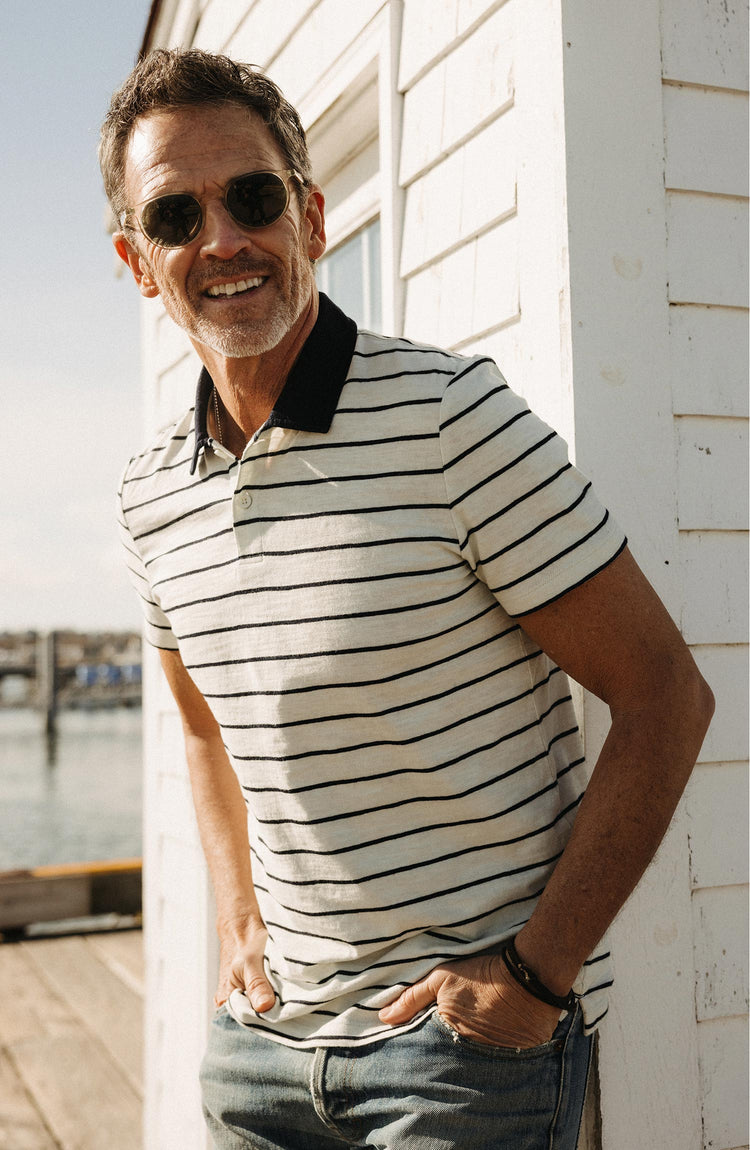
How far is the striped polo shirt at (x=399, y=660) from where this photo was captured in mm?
1118

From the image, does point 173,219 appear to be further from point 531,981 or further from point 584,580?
point 531,981

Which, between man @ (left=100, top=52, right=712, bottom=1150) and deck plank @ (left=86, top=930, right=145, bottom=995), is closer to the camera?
man @ (left=100, top=52, right=712, bottom=1150)

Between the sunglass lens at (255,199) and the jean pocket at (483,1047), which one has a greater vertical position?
the sunglass lens at (255,199)

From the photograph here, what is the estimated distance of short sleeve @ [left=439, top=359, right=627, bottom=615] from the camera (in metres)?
1.08

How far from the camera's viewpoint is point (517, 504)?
1.09m

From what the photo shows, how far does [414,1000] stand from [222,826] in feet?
1.88

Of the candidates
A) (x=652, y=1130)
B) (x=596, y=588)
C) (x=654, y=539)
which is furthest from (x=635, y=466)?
(x=652, y=1130)

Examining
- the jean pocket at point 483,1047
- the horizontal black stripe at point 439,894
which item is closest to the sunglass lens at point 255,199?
the horizontal black stripe at point 439,894

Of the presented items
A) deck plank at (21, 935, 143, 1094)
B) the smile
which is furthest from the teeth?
deck plank at (21, 935, 143, 1094)

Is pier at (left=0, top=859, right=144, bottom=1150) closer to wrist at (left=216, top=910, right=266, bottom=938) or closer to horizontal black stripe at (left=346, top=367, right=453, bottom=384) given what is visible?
wrist at (left=216, top=910, right=266, bottom=938)

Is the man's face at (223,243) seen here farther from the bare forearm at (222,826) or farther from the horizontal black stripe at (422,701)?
the bare forearm at (222,826)

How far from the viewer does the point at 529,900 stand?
1.17 metres

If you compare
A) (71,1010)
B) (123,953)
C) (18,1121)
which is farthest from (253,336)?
(123,953)

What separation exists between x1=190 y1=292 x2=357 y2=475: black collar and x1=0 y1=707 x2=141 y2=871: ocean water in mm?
15436
